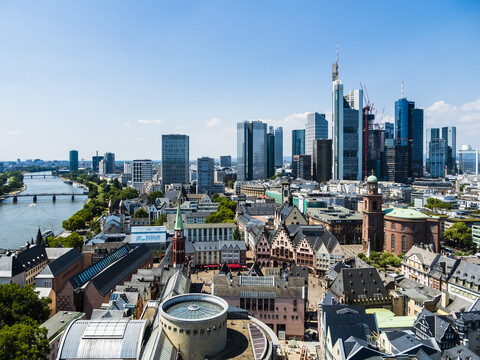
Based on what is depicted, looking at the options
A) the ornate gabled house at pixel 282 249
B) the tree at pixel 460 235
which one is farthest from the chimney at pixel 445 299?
the tree at pixel 460 235

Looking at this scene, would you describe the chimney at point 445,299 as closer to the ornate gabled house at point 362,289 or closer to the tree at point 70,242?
the ornate gabled house at point 362,289

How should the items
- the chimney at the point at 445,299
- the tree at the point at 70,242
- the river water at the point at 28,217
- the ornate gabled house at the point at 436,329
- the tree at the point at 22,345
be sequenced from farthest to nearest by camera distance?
the river water at the point at 28,217 → the tree at the point at 70,242 → the chimney at the point at 445,299 → the ornate gabled house at the point at 436,329 → the tree at the point at 22,345

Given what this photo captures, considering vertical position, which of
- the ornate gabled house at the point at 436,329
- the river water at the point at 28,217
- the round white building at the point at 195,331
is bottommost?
the river water at the point at 28,217

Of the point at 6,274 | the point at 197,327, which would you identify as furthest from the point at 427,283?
the point at 6,274

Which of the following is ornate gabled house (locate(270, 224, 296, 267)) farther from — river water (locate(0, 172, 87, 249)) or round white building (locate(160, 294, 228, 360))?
river water (locate(0, 172, 87, 249))

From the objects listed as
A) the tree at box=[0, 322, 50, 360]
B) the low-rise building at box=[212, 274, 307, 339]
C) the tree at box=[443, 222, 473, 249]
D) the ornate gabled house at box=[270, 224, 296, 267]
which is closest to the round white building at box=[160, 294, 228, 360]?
the tree at box=[0, 322, 50, 360]

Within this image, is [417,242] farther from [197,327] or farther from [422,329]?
[197,327]
